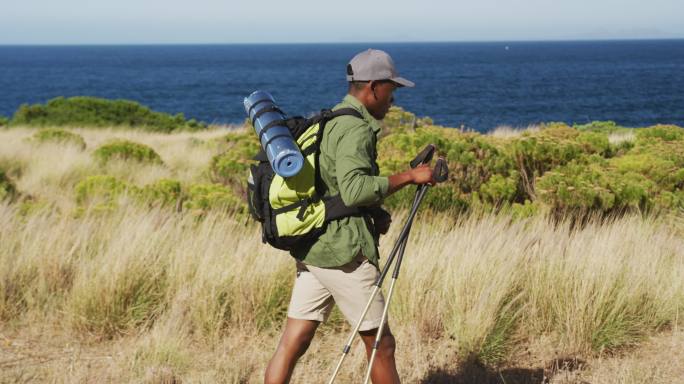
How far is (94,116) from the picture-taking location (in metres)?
28.2

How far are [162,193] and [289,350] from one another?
226 inches

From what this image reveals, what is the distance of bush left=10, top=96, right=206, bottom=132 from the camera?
26859 mm

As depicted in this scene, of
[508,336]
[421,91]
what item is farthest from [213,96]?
[508,336]

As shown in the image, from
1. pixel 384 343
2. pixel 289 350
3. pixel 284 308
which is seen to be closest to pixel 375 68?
pixel 384 343

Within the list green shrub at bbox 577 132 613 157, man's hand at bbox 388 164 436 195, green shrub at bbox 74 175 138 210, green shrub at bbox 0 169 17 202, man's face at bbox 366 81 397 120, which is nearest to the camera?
man's hand at bbox 388 164 436 195

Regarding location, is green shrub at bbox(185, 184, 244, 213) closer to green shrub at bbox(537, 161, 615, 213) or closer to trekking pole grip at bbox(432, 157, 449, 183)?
green shrub at bbox(537, 161, 615, 213)

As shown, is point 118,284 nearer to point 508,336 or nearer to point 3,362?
point 3,362

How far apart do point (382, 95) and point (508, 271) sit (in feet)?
8.32

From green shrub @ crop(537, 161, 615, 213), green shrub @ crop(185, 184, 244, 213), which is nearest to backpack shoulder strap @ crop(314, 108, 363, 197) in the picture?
green shrub @ crop(185, 184, 244, 213)

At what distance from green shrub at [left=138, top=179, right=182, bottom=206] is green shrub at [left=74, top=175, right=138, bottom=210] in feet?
0.59

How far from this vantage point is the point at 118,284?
209 inches

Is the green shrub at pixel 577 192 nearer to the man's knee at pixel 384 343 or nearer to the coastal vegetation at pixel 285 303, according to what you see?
the coastal vegetation at pixel 285 303

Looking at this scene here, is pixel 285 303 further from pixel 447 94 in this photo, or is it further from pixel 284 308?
pixel 447 94

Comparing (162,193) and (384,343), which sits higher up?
(384,343)
